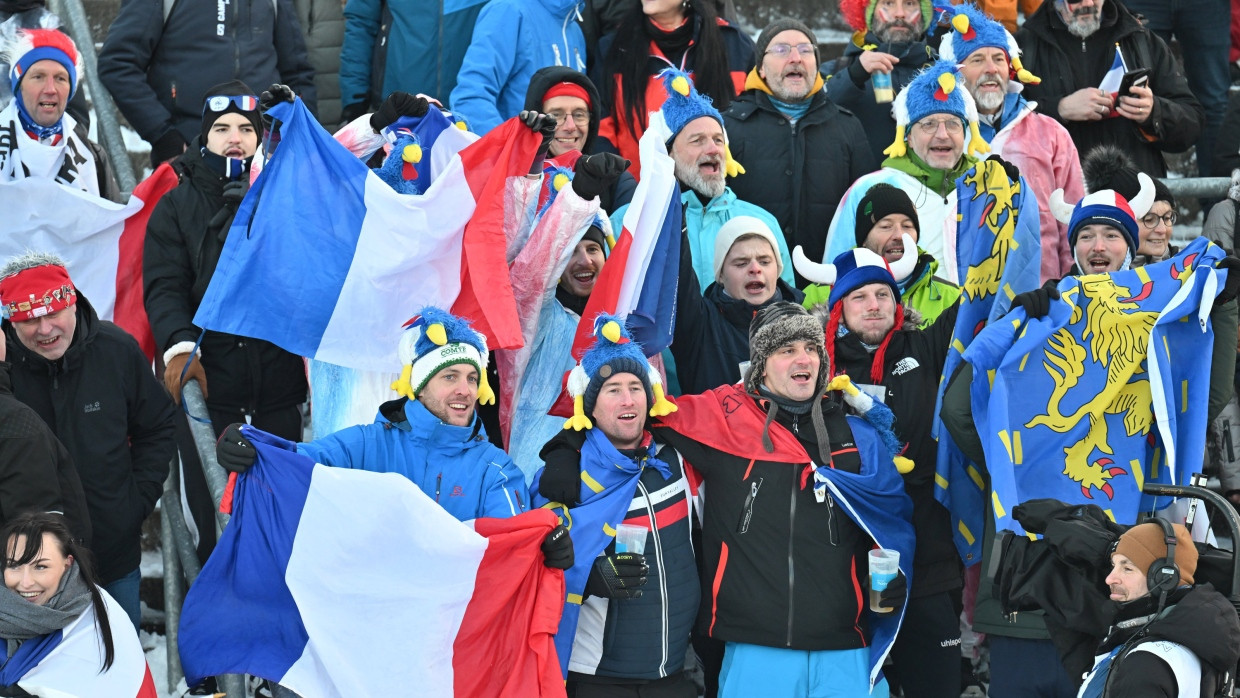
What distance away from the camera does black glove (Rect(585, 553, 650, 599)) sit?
5383 mm

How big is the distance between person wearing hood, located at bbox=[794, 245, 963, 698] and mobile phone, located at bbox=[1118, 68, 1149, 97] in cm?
230

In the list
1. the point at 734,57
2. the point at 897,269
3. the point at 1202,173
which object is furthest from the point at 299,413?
the point at 1202,173

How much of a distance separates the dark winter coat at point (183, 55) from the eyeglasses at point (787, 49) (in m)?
2.44

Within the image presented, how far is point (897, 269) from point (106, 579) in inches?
130

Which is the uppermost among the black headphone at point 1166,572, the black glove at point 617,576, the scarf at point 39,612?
the black headphone at point 1166,572

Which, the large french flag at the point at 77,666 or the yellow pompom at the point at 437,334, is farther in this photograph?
the yellow pompom at the point at 437,334

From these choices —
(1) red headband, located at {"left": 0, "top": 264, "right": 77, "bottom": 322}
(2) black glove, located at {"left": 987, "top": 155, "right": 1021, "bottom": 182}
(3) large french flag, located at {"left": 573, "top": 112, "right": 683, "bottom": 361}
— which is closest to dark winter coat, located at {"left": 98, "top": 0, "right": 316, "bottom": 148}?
(1) red headband, located at {"left": 0, "top": 264, "right": 77, "bottom": 322}

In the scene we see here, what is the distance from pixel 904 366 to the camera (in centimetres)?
611

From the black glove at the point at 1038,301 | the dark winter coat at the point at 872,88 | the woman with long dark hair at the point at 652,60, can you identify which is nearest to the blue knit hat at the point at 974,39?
the dark winter coat at the point at 872,88

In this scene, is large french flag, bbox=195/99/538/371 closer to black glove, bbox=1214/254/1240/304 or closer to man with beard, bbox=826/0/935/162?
man with beard, bbox=826/0/935/162

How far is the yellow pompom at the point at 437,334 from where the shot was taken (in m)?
5.54

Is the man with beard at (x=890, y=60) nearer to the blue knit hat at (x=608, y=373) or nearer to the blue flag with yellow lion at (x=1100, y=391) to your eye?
the blue flag with yellow lion at (x=1100, y=391)

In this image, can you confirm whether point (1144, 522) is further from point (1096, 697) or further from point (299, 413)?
point (299, 413)

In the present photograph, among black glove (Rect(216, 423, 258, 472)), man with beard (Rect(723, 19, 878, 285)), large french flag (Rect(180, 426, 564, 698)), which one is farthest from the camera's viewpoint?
man with beard (Rect(723, 19, 878, 285))
